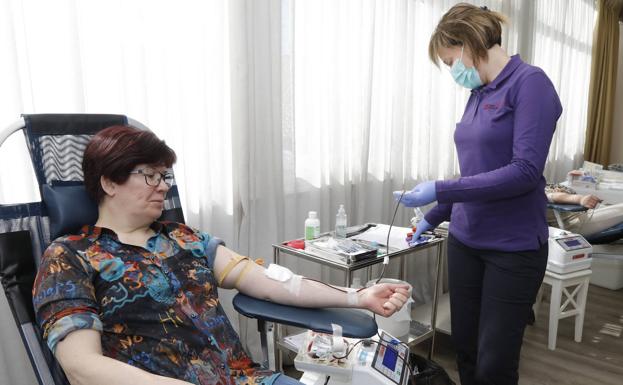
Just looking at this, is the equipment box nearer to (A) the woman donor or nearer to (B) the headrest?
(A) the woman donor

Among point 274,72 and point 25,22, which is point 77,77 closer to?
point 25,22

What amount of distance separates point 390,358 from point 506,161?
67 centimetres

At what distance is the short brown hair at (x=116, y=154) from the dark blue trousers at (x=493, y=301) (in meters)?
1.02

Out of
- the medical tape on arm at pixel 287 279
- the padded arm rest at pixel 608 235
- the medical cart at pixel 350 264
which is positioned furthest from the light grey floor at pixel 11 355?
the padded arm rest at pixel 608 235

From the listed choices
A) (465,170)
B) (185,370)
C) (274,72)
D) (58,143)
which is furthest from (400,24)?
(185,370)

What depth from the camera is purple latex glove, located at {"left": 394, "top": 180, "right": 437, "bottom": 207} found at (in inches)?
54.9

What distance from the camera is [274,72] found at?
192cm

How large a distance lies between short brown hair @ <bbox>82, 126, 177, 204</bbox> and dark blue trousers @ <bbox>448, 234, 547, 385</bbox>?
3.34ft

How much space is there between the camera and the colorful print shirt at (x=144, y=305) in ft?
3.07

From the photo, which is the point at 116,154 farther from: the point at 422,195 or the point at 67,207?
the point at 422,195

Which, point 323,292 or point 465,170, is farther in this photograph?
point 465,170

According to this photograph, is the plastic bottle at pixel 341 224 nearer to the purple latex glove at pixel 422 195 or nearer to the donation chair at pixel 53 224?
the purple latex glove at pixel 422 195

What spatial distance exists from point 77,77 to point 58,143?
1.12ft

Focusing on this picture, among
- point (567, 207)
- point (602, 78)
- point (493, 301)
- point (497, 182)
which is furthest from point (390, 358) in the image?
point (602, 78)
